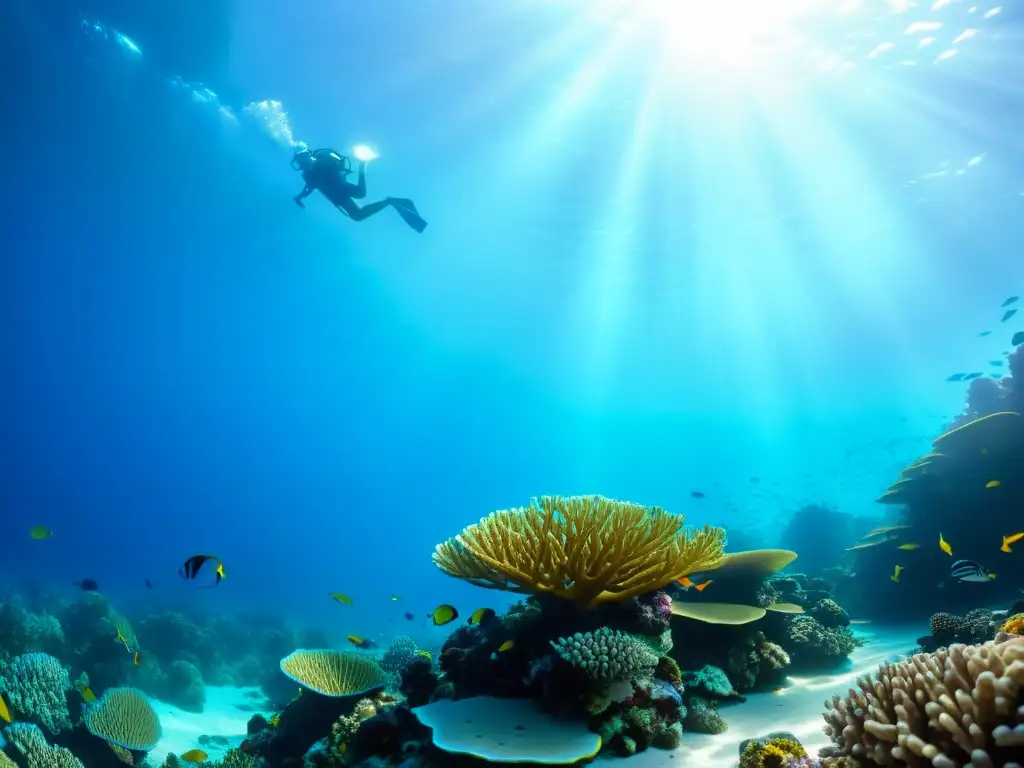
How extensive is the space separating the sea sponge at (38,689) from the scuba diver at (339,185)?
11897 millimetres

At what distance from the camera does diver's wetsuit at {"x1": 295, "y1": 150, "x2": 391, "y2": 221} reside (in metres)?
14.9

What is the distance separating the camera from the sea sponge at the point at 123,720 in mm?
7562

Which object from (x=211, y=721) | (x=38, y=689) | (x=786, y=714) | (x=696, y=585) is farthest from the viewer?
(x=211, y=721)

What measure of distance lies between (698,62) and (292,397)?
98087 mm

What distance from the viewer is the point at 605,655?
362cm

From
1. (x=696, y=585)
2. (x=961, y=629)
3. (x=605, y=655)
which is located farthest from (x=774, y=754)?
(x=961, y=629)

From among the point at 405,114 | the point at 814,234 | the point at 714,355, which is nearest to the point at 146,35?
the point at 405,114

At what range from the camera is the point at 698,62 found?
73.4ft

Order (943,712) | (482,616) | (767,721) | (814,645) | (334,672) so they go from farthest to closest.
A: (814,645)
(334,672)
(482,616)
(767,721)
(943,712)

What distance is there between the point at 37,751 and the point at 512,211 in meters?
33.6

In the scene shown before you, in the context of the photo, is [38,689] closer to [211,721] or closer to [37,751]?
[37,751]

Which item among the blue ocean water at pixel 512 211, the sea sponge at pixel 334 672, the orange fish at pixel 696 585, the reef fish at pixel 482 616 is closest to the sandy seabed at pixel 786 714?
the orange fish at pixel 696 585

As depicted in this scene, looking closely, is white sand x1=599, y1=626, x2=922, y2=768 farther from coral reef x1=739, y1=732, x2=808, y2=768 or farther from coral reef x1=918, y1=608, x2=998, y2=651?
coral reef x1=918, y1=608, x2=998, y2=651

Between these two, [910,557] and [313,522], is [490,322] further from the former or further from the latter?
[313,522]
